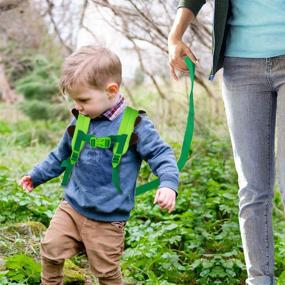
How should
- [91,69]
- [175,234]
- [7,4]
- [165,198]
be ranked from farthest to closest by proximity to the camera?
1. [7,4]
2. [175,234]
3. [91,69]
4. [165,198]

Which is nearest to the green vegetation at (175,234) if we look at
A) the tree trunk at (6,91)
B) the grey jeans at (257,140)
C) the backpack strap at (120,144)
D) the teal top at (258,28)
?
the grey jeans at (257,140)

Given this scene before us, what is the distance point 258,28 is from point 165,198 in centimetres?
86

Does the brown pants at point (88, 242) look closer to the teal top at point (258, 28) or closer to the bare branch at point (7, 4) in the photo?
the teal top at point (258, 28)

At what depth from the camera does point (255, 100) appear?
327 centimetres

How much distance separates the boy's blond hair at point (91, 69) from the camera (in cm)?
313

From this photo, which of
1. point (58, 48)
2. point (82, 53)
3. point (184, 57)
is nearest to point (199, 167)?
point (184, 57)

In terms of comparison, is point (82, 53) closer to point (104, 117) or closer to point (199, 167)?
point (104, 117)

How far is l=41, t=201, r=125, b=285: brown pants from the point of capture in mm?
3256

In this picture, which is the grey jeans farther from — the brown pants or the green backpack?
the brown pants

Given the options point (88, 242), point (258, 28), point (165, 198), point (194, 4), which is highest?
point (194, 4)

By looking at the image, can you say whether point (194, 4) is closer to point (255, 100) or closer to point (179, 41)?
point (179, 41)

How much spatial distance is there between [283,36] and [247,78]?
242mm

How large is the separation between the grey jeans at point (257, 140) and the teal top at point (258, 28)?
0.04 meters

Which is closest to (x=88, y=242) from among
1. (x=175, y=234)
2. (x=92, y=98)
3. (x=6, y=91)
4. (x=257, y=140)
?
(x=92, y=98)
